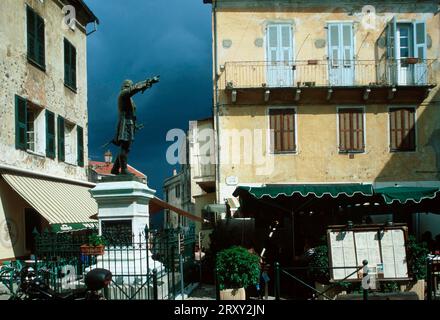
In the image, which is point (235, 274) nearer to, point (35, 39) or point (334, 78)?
point (35, 39)

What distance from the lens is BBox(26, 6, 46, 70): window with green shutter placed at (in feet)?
64.9

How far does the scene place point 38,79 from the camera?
20.4 meters

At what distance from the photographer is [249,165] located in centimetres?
2336

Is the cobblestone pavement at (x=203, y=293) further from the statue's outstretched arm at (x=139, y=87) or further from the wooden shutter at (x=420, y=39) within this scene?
the wooden shutter at (x=420, y=39)

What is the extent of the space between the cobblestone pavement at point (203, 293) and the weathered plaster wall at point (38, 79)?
7471 mm

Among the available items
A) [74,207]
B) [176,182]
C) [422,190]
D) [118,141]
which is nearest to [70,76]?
[74,207]

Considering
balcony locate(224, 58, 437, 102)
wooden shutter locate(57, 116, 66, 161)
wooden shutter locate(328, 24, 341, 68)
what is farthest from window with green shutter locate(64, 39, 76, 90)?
wooden shutter locate(328, 24, 341, 68)

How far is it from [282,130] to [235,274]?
12693 mm

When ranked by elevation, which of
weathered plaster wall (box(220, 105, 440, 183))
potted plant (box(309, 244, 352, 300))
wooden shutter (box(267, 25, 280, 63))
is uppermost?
wooden shutter (box(267, 25, 280, 63))

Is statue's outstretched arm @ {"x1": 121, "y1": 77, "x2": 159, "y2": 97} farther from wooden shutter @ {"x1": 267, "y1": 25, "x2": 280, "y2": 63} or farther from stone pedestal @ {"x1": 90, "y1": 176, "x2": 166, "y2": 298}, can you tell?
wooden shutter @ {"x1": 267, "y1": 25, "x2": 280, "y2": 63}

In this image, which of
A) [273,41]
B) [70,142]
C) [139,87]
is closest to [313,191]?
[139,87]

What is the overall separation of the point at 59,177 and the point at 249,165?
7.35 meters

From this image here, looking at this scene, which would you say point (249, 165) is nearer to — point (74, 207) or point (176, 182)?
point (74, 207)

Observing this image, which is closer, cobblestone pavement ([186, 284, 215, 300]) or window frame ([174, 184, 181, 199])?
cobblestone pavement ([186, 284, 215, 300])
